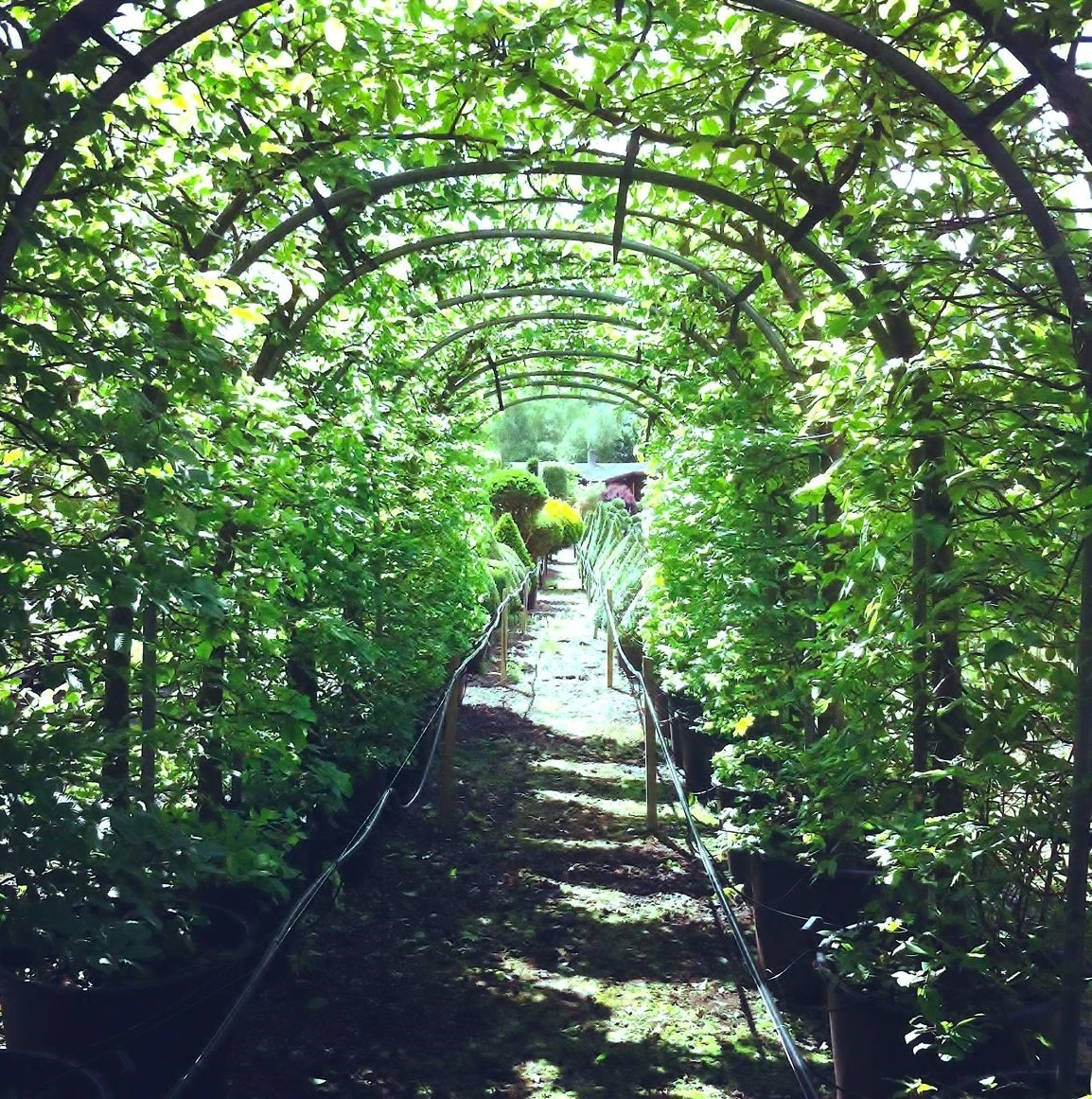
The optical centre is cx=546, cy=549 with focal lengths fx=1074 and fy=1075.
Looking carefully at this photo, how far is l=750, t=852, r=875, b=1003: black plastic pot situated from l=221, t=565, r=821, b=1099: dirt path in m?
0.19

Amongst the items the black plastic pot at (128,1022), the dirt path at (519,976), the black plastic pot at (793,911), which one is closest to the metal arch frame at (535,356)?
the dirt path at (519,976)

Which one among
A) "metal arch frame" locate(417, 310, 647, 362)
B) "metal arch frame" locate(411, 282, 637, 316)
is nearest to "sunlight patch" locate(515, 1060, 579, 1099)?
"metal arch frame" locate(411, 282, 637, 316)

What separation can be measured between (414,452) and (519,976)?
2.27 meters

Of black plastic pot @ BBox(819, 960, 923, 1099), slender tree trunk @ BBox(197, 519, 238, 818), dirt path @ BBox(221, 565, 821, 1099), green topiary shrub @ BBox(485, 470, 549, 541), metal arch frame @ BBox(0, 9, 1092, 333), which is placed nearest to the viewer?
metal arch frame @ BBox(0, 9, 1092, 333)

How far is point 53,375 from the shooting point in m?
1.84

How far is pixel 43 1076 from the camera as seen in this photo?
6.94ft

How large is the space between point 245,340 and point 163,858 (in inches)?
68.1

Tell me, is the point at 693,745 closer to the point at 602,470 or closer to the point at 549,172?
the point at 549,172

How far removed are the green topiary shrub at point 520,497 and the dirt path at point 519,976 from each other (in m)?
8.46

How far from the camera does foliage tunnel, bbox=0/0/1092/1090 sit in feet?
6.47

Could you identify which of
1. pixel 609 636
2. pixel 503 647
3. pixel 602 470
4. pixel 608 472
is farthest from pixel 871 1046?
pixel 602 470

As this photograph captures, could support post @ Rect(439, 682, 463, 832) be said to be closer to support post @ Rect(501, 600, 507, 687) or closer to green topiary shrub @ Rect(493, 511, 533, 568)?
support post @ Rect(501, 600, 507, 687)

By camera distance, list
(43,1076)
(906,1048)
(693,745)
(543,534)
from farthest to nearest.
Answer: (543,534) < (693,745) < (906,1048) < (43,1076)

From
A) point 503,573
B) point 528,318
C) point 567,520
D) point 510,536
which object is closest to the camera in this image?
point 528,318
